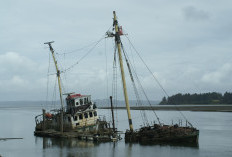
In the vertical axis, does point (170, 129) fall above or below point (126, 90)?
below

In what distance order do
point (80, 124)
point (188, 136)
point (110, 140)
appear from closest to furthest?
point (188, 136) < point (110, 140) < point (80, 124)

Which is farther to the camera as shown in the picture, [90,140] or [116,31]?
[90,140]

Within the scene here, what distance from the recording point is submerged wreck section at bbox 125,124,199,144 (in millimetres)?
41406

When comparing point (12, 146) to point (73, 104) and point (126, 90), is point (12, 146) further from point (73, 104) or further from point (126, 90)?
point (126, 90)

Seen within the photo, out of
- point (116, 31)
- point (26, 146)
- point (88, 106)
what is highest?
point (116, 31)

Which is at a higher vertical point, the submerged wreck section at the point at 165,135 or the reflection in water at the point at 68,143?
the submerged wreck section at the point at 165,135

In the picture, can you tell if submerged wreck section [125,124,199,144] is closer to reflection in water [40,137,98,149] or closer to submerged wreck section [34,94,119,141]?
reflection in water [40,137,98,149]

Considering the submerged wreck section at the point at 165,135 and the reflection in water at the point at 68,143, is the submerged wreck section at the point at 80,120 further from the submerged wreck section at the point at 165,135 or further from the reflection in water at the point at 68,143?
the submerged wreck section at the point at 165,135

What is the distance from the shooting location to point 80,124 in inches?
2055

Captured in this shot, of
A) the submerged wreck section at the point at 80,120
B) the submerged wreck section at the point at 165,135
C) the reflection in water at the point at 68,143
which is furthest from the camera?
the submerged wreck section at the point at 80,120

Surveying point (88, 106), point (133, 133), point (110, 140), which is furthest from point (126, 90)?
point (88, 106)

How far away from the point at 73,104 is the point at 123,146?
13581mm

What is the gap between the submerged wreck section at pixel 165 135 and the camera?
4141cm

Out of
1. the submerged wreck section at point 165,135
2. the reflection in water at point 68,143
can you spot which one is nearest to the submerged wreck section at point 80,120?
the reflection in water at point 68,143
